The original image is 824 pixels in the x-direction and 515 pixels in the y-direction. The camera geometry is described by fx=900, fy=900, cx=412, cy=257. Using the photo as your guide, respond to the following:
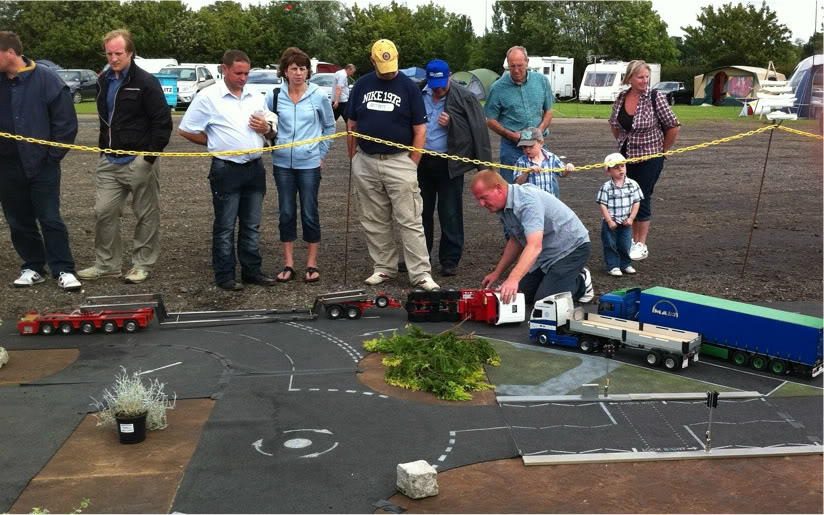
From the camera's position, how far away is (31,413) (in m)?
6.47

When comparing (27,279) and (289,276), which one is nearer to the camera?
(27,279)

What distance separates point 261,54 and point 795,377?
46.9 meters

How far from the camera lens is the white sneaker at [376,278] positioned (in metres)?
9.97

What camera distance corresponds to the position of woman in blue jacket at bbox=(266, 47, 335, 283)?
31.9 feet

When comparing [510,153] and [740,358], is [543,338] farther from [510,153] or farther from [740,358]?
[510,153]

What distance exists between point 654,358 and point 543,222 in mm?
1577

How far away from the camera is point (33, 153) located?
959 cm

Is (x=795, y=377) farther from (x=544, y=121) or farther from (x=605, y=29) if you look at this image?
(x=605, y=29)

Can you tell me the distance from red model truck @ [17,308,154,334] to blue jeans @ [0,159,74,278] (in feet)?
5.02

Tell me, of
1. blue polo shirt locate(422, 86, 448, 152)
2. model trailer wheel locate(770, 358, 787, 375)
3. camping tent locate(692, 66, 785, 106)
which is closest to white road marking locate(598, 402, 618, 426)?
model trailer wheel locate(770, 358, 787, 375)

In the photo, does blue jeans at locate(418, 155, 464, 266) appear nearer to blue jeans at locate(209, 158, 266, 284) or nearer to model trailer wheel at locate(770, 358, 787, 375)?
blue jeans at locate(209, 158, 266, 284)

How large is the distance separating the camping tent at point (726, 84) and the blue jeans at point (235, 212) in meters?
39.1

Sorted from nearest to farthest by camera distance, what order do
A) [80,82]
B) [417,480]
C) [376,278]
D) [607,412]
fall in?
[417,480], [607,412], [376,278], [80,82]

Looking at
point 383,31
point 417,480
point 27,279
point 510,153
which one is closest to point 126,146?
point 27,279
